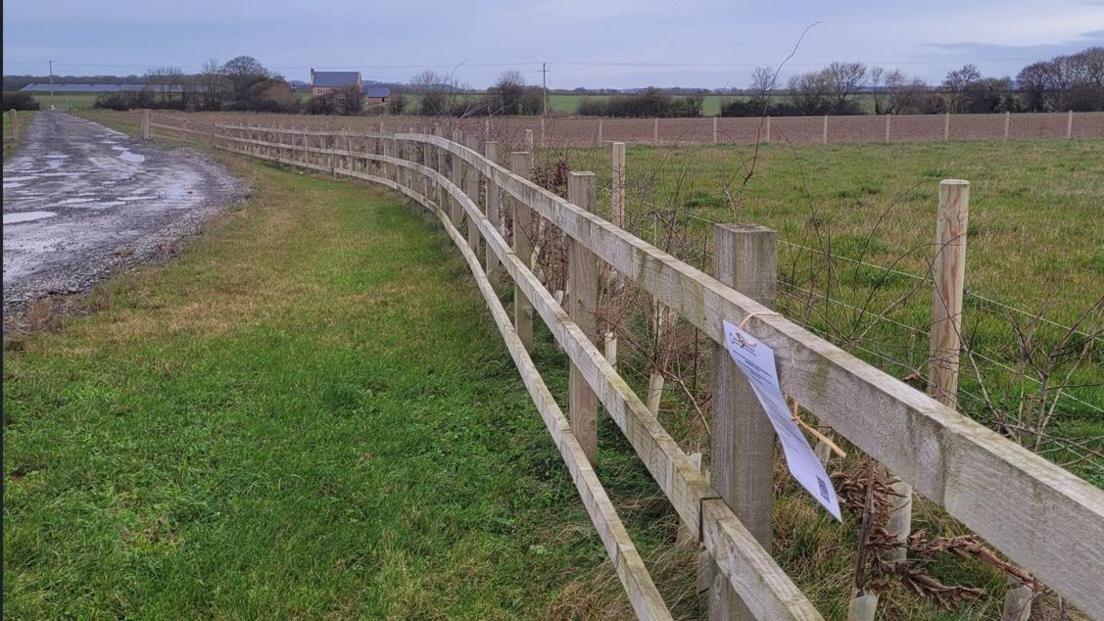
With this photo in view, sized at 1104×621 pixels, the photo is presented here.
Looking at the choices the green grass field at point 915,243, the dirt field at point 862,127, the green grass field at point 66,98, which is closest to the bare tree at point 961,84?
the dirt field at point 862,127

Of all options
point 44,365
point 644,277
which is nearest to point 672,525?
point 644,277

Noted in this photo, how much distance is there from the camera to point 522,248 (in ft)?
23.3

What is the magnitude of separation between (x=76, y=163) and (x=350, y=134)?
35.1 ft

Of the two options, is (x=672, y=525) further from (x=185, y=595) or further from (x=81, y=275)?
(x=81, y=275)

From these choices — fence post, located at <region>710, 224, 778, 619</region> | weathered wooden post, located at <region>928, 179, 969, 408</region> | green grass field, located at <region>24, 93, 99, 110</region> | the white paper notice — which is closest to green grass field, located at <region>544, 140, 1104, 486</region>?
weathered wooden post, located at <region>928, 179, 969, 408</region>

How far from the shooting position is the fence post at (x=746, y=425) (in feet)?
8.11

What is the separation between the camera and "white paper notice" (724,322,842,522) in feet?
6.29

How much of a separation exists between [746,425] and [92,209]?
1708 cm

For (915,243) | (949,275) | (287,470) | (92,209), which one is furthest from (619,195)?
(92,209)

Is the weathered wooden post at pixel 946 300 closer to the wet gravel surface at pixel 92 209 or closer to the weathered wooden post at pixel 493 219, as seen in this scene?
the weathered wooden post at pixel 493 219

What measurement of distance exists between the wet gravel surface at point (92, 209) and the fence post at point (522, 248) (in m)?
4.54

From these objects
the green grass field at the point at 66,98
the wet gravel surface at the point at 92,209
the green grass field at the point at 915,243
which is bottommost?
the wet gravel surface at the point at 92,209

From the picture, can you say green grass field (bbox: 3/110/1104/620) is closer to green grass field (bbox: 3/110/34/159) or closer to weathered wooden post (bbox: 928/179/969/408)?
weathered wooden post (bbox: 928/179/969/408)

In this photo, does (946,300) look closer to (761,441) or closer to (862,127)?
(761,441)
